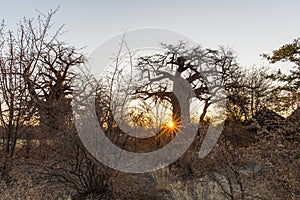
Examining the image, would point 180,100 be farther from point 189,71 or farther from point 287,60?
point 287,60

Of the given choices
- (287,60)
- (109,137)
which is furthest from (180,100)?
(109,137)

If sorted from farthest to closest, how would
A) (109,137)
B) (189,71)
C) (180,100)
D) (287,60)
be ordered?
(287,60)
(189,71)
(180,100)
(109,137)

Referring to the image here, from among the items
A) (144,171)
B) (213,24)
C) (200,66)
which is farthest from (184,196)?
(200,66)

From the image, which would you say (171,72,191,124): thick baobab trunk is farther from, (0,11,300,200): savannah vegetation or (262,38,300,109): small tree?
(262,38,300,109): small tree

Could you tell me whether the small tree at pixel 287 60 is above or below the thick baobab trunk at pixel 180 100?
above

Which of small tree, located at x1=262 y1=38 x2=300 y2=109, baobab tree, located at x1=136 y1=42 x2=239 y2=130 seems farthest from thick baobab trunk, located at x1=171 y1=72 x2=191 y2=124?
small tree, located at x1=262 y1=38 x2=300 y2=109

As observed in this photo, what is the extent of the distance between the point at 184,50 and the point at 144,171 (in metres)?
13.1

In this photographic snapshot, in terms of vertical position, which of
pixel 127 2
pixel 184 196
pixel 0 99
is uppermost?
pixel 127 2

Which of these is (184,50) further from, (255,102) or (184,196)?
(184,196)

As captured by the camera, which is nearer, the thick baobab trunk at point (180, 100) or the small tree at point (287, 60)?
the thick baobab trunk at point (180, 100)

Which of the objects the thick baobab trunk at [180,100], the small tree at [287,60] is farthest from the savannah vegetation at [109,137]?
the small tree at [287,60]

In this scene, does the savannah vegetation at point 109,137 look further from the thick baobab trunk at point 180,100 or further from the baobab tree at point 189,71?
the baobab tree at point 189,71

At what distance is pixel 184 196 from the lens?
5766mm

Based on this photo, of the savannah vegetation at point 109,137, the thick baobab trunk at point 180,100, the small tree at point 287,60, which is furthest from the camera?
the small tree at point 287,60
